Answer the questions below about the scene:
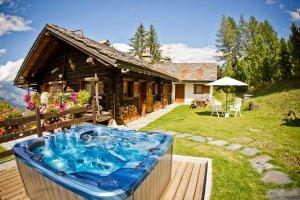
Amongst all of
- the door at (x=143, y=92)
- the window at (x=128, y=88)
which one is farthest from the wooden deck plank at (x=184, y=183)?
the door at (x=143, y=92)

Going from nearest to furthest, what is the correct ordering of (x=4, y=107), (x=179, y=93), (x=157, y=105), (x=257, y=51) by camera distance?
(x=4, y=107), (x=157, y=105), (x=179, y=93), (x=257, y=51)

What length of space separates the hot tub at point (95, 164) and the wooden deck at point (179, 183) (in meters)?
0.19

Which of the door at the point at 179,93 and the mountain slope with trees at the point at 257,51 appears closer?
the mountain slope with trees at the point at 257,51

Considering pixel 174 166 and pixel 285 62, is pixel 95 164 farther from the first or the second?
pixel 285 62

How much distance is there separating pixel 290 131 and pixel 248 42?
3677cm

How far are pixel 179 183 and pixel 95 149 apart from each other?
8.59ft

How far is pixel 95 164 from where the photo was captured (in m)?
4.65

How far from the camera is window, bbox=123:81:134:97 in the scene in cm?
1117

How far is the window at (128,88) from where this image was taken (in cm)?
1117

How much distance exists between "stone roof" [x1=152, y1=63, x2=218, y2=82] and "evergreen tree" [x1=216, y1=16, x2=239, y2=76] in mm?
16237

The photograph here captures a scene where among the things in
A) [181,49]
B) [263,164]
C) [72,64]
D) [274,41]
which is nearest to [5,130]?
[72,64]

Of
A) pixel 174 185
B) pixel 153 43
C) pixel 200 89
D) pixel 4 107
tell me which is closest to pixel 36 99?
pixel 4 107

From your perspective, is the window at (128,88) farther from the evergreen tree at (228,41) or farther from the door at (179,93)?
the evergreen tree at (228,41)

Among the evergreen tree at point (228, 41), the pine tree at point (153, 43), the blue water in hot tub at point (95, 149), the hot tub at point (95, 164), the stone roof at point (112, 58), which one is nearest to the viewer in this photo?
the hot tub at point (95, 164)
